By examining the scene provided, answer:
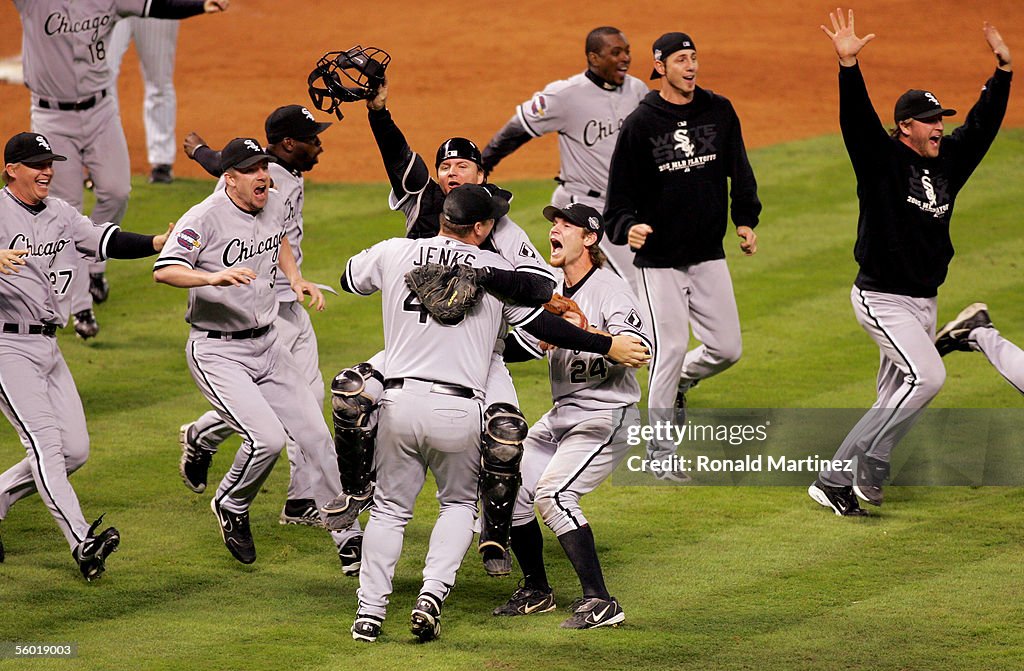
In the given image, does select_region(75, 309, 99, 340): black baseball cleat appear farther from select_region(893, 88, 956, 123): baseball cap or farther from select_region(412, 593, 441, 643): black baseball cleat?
select_region(893, 88, 956, 123): baseball cap

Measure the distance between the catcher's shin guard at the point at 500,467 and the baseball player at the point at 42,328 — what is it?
170 cm

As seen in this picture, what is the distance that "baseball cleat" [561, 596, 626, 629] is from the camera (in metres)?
5.69

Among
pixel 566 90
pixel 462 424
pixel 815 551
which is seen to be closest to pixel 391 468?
pixel 462 424

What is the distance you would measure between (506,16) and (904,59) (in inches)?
240

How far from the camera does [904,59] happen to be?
19969 mm

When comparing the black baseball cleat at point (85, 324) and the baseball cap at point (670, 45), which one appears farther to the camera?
the black baseball cleat at point (85, 324)

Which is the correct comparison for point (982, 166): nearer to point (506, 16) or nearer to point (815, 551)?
point (815, 551)

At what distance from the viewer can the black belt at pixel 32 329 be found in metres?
6.43

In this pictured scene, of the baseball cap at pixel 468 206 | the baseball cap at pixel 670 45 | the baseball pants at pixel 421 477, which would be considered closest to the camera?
the baseball pants at pixel 421 477

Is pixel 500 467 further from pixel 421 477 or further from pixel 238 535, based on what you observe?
pixel 238 535

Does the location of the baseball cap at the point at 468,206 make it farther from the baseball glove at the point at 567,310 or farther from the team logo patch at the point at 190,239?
the team logo patch at the point at 190,239

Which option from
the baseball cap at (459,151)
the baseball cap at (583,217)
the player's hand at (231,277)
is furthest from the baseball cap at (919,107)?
the player's hand at (231,277)

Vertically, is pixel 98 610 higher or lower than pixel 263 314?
lower

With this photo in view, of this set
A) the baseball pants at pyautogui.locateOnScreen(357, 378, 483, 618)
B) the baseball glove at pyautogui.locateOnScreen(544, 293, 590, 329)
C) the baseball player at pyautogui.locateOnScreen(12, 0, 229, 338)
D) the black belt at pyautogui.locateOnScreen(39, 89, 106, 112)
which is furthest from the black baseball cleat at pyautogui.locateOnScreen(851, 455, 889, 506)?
the black belt at pyautogui.locateOnScreen(39, 89, 106, 112)
